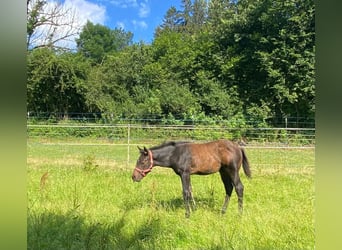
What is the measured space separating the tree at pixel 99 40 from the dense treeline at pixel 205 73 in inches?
45.3

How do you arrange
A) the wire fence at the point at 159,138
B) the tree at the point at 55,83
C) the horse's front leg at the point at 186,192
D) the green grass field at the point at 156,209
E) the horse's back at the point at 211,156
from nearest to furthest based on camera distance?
the green grass field at the point at 156,209
the horse's front leg at the point at 186,192
the horse's back at the point at 211,156
the wire fence at the point at 159,138
the tree at the point at 55,83

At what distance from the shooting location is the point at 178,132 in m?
10.8

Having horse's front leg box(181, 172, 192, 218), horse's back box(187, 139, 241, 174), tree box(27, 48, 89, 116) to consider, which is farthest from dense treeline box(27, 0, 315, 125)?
horse's front leg box(181, 172, 192, 218)

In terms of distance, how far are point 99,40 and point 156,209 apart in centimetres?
1731

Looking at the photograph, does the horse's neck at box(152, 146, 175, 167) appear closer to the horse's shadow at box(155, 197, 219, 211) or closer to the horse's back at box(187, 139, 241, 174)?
the horse's back at box(187, 139, 241, 174)

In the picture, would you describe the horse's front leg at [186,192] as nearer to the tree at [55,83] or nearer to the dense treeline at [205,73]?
the dense treeline at [205,73]

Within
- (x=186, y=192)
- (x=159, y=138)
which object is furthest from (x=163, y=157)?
(x=159, y=138)

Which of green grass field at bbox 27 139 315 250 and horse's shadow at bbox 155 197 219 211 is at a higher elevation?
green grass field at bbox 27 139 315 250

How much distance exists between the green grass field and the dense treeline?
274 inches

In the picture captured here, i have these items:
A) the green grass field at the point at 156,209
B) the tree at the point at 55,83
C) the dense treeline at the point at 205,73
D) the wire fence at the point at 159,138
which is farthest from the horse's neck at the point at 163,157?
the tree at the point at 55,83

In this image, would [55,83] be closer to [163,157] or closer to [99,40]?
[99,40]

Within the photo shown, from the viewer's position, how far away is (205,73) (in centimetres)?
1612

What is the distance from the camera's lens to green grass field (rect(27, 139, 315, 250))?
8.52 ft

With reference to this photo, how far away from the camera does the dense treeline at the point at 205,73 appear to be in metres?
14.9
